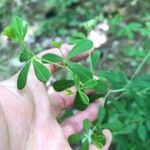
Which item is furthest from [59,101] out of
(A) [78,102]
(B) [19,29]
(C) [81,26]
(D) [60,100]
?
(C) [81,26]

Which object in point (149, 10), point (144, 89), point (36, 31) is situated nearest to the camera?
point (144, 89)

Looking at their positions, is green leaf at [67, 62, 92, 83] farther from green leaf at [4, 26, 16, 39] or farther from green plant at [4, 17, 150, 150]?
green leaf at [4, 26, 16, 39]

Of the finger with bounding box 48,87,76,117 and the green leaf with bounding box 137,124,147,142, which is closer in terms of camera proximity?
the finger with bounding box 48,87,76,117

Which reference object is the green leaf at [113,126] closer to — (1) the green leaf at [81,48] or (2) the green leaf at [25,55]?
(1) the green leaf at [81,48]

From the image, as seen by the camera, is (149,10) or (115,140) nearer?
(115,140)

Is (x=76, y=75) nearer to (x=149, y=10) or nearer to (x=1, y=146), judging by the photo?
(x=1, y=146)

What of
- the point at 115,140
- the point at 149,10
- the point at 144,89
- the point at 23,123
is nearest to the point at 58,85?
the point at 23,123

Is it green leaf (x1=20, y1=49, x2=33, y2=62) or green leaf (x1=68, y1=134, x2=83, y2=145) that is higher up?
green leaf (x1=20, y1=49, x2=33, y2=62)

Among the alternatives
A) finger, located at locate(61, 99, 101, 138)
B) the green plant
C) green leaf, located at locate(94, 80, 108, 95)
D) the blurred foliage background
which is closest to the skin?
finger, located at locate(61, 99, 101, 138)
